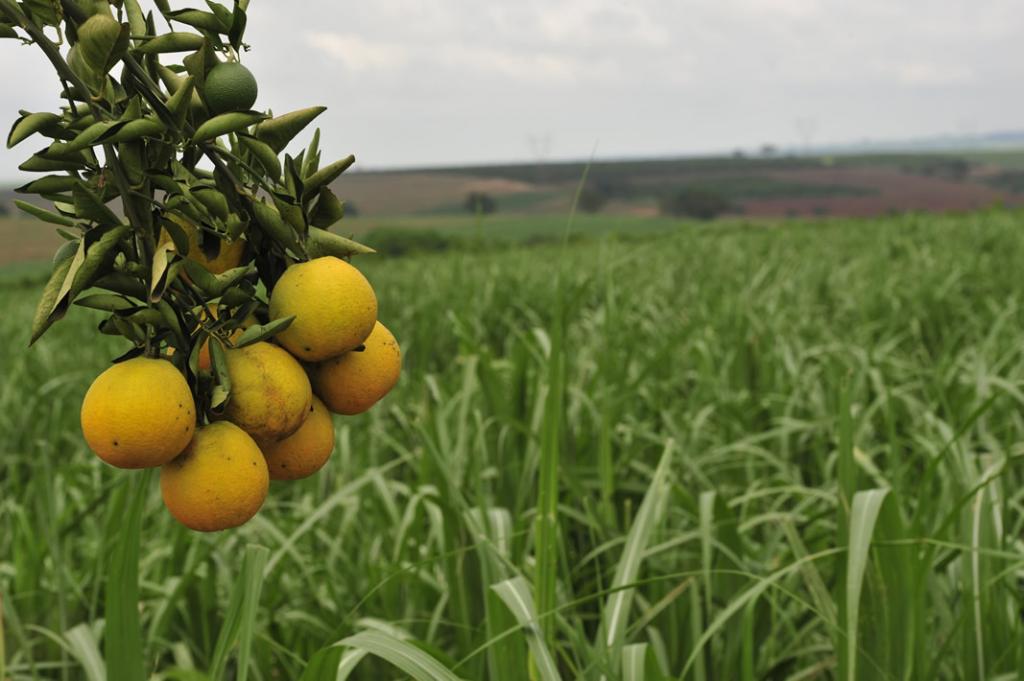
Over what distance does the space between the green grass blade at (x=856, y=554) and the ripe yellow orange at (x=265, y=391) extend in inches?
41.6

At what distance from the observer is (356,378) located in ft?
1.56

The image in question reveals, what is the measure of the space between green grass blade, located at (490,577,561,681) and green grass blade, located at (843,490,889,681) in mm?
427

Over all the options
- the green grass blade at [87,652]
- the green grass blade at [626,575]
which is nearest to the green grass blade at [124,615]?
the green grass blade at [87,652]

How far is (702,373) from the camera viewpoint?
9.91ft

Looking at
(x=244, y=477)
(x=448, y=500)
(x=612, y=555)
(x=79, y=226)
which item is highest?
(x=79, y=226)

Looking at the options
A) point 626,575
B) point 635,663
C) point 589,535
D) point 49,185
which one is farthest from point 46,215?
point 589,535

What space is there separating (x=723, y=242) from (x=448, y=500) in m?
6.84

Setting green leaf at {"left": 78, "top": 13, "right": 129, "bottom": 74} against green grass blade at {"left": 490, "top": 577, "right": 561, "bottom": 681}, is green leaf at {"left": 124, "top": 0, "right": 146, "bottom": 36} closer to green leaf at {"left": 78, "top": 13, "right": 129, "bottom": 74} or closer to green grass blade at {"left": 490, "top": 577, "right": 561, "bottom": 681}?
green leaf at {"left": 78, "top": 13, "right": 129, "bottom": 74}

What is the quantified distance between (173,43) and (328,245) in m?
0.12

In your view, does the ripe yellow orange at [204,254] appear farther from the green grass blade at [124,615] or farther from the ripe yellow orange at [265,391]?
the green grass blade at [124,615]

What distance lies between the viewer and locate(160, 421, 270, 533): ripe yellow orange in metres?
0.44

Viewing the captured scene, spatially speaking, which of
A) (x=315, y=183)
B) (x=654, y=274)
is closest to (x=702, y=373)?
(x=315, y=183)

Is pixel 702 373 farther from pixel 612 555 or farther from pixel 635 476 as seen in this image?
pixel 612 555

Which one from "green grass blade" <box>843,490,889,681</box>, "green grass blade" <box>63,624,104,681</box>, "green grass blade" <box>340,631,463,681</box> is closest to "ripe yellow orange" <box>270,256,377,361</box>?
"green grass blade" <box>340,631,463,681</box>
